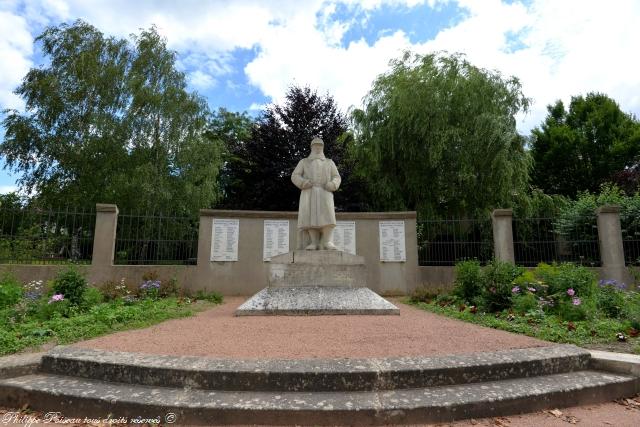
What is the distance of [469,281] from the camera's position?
25.2 feet

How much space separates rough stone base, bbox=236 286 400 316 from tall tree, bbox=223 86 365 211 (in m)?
11.2

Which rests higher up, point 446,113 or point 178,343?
point 446,113

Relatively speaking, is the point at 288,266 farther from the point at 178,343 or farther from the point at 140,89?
the point at 140,89

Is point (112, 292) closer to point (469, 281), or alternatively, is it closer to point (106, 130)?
point (469, 281)

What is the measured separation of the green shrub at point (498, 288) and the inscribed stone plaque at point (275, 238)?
18.7 feet

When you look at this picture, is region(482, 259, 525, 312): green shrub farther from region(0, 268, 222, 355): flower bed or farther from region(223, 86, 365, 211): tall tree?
region(223, 86, 365, 211): tall tree

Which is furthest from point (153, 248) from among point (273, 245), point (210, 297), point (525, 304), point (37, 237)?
point (525, 304)

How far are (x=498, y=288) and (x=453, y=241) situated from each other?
4.77m

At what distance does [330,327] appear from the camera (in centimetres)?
527

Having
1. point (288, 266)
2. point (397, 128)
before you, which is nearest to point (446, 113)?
point (397, 128)

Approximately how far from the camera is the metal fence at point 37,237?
962cm

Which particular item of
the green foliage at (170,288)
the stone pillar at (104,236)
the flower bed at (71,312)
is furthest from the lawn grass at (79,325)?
the stone pillar at (104,236)

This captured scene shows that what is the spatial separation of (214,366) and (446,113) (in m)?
13.9

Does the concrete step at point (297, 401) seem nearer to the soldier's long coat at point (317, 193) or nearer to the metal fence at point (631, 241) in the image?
the soldier's long coat at point (317, 193)
